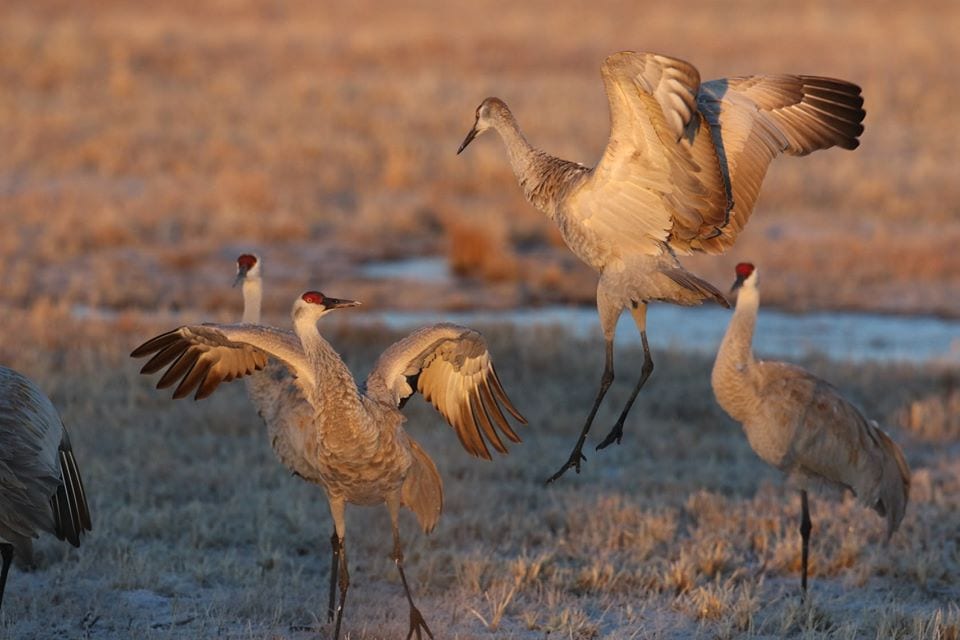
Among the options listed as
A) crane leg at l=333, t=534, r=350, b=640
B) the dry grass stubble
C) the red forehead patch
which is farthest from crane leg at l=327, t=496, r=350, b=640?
the red forehead patch

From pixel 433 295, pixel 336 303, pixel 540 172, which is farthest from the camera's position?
pixel 433 295

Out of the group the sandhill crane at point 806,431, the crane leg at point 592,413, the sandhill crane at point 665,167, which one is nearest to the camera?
the sandhill crane at point 665,167

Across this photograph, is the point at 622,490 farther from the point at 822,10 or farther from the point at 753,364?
the point at 822,10

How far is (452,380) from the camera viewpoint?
6.29 meters

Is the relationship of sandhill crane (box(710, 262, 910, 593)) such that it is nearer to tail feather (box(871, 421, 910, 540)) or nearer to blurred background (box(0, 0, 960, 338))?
tail feather (box(871, 421, 910, 540))

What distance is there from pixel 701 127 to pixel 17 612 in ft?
11.7

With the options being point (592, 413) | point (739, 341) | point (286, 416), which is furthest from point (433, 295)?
point (286, 416)

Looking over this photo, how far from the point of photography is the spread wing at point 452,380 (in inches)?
231

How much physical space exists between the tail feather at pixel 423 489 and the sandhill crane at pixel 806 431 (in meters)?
1.56

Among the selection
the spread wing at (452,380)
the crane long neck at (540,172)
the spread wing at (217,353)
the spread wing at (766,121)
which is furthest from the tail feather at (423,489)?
the spread wing at (766,121)

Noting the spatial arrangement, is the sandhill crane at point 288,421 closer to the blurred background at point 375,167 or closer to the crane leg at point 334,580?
the crane leg at point 334,580

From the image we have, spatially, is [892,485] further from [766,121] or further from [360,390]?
[360,390]

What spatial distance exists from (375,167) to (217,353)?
39.0 ft

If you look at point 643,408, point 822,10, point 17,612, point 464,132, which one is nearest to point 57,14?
point 464,132
